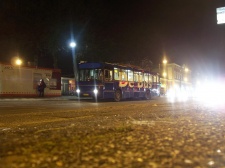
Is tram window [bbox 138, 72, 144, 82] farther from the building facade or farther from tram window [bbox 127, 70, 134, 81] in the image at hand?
the building facade

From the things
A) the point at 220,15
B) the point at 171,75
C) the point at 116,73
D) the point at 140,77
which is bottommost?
the point at 140,77

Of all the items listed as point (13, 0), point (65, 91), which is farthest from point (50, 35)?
point (65, 91)

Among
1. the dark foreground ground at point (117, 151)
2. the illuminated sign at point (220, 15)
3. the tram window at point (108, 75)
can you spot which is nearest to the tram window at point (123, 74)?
the tram window at point (108, 75)

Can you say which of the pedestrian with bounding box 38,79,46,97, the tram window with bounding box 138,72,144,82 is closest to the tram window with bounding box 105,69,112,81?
the tram window with bounding box 138,72,144,82

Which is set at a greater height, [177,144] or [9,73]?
[9,73]

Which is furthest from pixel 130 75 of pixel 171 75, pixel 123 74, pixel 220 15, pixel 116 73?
pixel 171 75

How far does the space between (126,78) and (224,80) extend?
35215 millimetres

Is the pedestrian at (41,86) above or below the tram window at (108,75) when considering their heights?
below

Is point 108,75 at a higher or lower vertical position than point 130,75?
lower

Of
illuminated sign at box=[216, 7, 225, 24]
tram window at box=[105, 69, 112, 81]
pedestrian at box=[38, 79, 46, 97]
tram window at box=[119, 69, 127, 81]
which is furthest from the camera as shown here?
pedestrian at box=[38, 79, 46, 97]

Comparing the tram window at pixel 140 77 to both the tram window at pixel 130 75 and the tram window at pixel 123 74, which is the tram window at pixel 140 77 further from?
the tram window at pixel 123 74

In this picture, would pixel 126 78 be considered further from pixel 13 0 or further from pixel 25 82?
pixel 13 0

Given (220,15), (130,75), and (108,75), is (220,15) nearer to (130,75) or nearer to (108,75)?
(130,75)

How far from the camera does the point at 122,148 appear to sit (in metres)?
4.40
